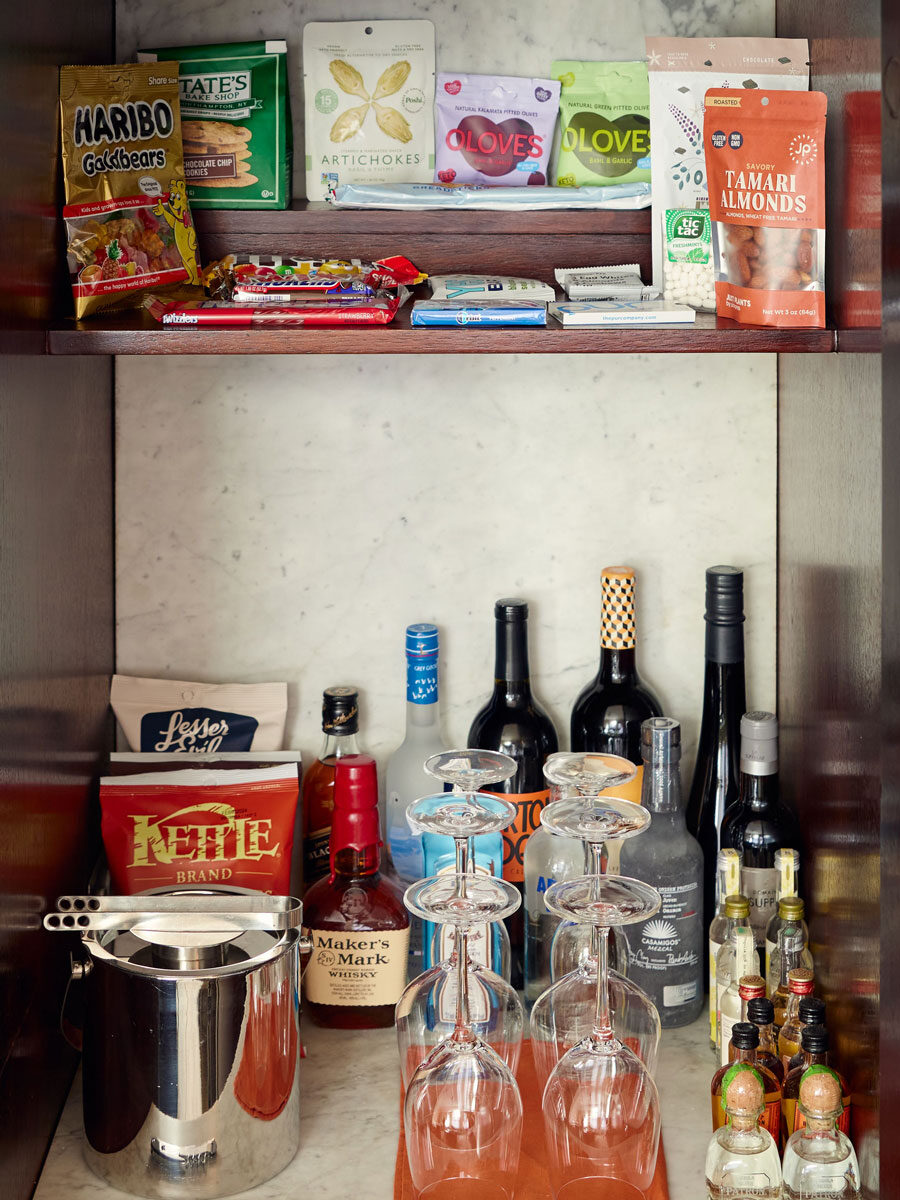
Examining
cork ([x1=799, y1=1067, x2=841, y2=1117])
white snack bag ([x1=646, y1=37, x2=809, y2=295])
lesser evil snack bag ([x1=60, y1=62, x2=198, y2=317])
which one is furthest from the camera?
white snack bag ([x1=646, y1=37, x2=809, y2=295])

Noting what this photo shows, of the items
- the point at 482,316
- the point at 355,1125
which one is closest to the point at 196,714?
the point at 355,1125

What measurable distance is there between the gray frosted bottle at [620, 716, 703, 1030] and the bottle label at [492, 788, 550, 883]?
0.35 ft

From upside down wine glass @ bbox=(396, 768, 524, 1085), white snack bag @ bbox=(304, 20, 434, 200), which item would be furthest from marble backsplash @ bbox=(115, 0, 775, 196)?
upside down wine glass @ bbox=(396, 768, 524, 1085)

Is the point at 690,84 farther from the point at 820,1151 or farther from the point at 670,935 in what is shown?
the point at 820,1151

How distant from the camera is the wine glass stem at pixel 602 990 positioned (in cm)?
115

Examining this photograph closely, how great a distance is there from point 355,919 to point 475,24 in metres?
0.97

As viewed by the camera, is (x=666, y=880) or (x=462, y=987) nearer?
(x=462, y=987)

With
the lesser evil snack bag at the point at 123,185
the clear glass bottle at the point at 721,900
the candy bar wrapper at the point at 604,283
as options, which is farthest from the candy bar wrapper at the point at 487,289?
the clear glass bottle at the point at 721,900

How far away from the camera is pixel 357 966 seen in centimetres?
142

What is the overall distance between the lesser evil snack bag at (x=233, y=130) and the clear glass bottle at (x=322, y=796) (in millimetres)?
551

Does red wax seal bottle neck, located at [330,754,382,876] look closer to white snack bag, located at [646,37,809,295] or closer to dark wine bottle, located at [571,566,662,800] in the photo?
dark wine bottle, located at [571,566,662,800]

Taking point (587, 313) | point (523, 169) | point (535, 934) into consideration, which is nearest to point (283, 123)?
point (523, 169)

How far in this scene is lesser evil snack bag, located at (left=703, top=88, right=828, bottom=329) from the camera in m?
1.23

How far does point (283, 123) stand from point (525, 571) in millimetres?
564
